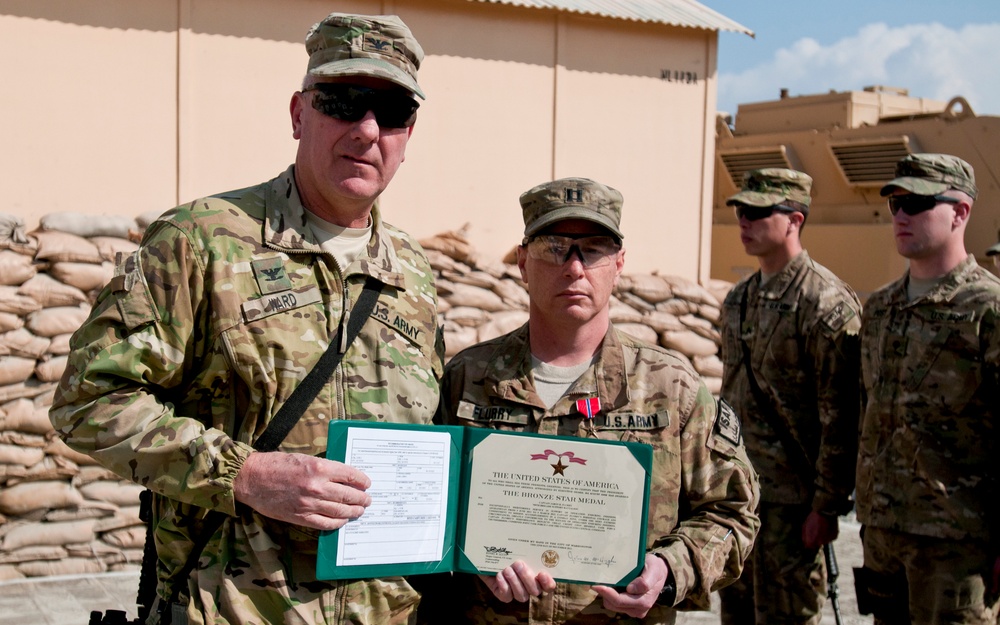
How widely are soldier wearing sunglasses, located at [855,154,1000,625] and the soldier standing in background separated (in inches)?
8.8

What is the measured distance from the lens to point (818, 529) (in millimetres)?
Result: 4117

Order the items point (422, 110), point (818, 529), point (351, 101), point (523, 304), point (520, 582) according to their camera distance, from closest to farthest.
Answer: point (520, 582)
point (351, 101)
point (818, 529)
point (523, 304)
point (422, 110)

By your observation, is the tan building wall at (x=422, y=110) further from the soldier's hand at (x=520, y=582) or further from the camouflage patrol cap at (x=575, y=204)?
the soldier's hand at (x=520, y=582)

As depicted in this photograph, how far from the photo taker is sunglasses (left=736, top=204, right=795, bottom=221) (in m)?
4.52

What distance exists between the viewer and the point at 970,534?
3498mm

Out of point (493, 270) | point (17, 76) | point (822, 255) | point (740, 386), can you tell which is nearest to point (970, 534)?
point (740, 386)

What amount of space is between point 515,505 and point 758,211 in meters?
2.78

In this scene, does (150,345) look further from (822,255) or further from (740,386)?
(822,255)

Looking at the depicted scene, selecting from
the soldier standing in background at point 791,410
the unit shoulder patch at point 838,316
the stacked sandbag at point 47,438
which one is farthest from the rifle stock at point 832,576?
the stacked sandbag at point 47,438

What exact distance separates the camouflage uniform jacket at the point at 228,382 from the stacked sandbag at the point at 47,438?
3.63 m

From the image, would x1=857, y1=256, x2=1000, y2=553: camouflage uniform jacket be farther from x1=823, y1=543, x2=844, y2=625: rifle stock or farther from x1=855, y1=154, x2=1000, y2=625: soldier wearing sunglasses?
x1=823, y1=543, x2=844, y2=625: rifle stock

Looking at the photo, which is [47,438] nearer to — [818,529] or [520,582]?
[818,529]

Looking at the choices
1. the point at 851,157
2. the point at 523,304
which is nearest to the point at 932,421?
the point at 523,304

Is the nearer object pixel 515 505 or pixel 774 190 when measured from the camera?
pixel 515 505
